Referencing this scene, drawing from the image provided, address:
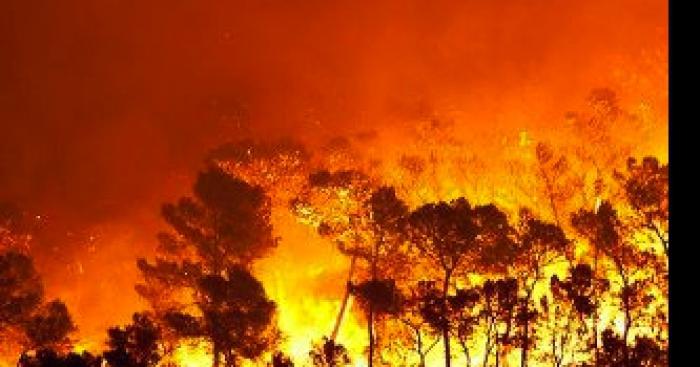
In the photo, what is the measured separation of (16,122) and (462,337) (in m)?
60.6

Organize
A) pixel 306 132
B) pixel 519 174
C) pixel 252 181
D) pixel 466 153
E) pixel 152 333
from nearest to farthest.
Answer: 1. pixel 152 333
2. pixel 252 181
3. pixel 519 174
4. pixel 466 153
5. pixel 306 132

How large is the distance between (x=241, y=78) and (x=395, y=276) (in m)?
50.4

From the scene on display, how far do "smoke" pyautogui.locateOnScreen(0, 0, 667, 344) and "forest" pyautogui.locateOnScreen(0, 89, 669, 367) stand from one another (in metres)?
12.9

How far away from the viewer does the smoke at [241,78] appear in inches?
2562

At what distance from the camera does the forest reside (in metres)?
28.3

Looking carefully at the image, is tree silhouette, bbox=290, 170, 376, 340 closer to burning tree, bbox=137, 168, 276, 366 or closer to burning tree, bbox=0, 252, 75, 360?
burning tree, bbox=137, 168, 276, 366

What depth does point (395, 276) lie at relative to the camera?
34.9 metres

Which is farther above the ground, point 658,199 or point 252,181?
point 252,181

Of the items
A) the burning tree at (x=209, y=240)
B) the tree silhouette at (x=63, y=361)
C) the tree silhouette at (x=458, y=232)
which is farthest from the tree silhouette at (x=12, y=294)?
the tree silhouette at (x=458, y=232)

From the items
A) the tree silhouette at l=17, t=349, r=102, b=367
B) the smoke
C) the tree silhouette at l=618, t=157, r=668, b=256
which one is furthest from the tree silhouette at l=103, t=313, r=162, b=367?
the smoke

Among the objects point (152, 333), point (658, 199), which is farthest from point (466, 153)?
point (152, 333)

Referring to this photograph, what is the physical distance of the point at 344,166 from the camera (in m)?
56.6

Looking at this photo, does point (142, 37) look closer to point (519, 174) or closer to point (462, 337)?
point (519, 174)

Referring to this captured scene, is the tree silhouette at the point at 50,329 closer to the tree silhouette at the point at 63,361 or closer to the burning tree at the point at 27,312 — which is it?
the burning tree at the point at 27,312
